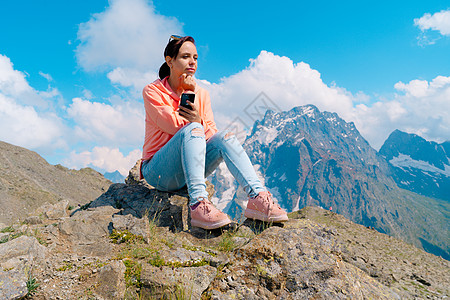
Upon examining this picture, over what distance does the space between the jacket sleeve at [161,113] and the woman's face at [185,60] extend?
0.64m

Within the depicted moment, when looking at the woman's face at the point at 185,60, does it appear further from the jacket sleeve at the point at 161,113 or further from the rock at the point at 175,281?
the rock at the point at 175,281

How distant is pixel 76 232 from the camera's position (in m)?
4.18

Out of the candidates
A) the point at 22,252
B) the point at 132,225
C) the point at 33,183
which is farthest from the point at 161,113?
the point at 33,183

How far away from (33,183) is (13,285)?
126ft

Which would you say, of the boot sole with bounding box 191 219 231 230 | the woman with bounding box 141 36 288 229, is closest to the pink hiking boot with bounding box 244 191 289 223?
the woman with bounding box 141 36 288 229

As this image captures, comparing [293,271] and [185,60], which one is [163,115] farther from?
[293,271]

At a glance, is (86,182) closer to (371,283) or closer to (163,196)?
(163,196)

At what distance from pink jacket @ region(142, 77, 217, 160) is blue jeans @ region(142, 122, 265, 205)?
0.35 m

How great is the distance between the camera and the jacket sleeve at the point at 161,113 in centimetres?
469

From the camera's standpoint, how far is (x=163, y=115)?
472 cm

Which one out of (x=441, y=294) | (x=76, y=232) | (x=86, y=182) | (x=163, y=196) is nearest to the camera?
(x=76, y=232)

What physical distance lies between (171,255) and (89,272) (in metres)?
0.98

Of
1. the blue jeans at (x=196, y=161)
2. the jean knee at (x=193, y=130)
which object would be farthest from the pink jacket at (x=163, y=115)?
the jean knee at (x=193, y=130)

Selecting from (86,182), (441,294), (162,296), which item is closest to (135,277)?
(162,296)
